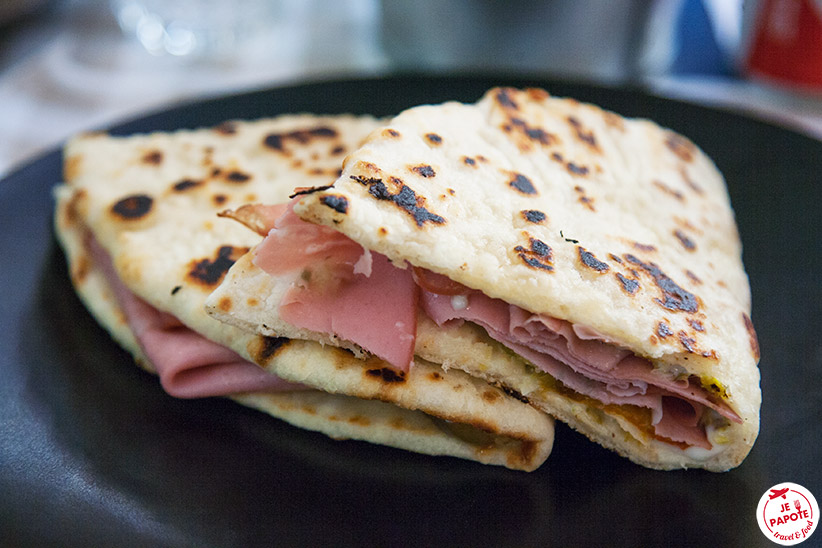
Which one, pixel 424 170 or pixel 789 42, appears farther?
pixel 789 42

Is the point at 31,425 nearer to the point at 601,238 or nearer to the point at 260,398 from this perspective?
the point at 260,398

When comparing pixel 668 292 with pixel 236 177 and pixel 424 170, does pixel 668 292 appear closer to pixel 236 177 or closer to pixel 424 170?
pixel 424 170

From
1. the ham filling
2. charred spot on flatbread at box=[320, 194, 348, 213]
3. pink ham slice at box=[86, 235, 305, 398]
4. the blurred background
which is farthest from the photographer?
the blurred background

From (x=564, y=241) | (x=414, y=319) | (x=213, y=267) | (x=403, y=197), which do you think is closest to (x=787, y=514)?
(x=564, y=241)

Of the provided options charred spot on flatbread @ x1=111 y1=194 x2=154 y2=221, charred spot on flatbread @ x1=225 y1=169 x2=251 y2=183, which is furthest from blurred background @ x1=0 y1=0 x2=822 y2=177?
charred spot on flatbread @ x1=111 y1=194 x2=154 y2=221

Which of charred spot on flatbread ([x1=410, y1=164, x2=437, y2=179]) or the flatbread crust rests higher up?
charred spot on flatbread ([x1=410, y1=164, x2=437, y2=179])

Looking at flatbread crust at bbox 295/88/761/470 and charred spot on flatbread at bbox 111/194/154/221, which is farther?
charred spot on flatbread at bbox 111/194/154/221

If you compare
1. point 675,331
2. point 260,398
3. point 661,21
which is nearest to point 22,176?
point 260,398

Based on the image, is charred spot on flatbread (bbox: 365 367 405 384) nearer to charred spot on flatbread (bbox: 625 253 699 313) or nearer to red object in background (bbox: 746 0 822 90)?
charred spot on flatbread (bbox: 625 253 699 313)
